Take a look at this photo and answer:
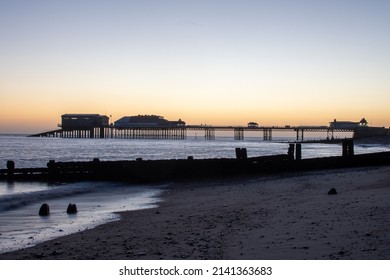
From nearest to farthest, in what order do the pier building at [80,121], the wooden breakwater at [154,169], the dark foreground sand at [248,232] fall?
the dark foreground sand at [248,232], the wooden breakwater at [154,169], the pier building at [80,121]

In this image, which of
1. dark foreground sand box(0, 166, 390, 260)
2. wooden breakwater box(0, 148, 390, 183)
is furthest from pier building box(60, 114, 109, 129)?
dark foreground sand box(0, 166, 390, 260)

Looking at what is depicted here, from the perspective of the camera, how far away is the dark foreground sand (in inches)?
283

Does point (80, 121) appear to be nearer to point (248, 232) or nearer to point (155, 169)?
point (155, 169)

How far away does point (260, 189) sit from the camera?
18484 mm

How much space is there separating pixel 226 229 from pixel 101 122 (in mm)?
192497

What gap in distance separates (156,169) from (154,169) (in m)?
0.12

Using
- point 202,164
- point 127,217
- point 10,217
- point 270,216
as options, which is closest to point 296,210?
point 270,216

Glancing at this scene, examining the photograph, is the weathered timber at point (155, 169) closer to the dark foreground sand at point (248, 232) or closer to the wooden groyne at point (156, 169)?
the wooden groyne at point (156, 169)

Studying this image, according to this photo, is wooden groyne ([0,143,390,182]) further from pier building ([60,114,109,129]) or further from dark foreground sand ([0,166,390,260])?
pier building ([60,114,109,129])

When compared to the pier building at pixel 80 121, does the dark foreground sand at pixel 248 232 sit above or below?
below

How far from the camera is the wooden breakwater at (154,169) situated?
88.4ft

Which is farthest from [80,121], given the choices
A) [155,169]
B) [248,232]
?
[248,232]

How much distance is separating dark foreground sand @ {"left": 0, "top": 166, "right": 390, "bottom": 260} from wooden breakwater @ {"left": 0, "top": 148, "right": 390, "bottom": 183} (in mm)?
12828

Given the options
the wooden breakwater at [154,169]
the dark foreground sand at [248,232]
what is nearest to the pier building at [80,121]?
the wooden breakwater at [154,169]
